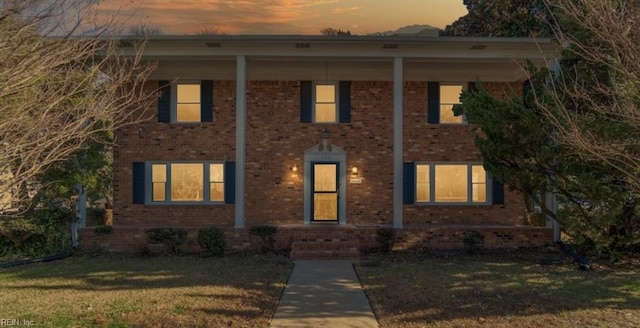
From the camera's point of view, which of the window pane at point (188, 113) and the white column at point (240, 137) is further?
the window pane at point (188, 113)

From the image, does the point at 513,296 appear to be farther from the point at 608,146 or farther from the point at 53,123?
the point at 53,123

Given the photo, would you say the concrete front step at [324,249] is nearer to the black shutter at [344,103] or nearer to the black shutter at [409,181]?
the black shutter at [409,181]

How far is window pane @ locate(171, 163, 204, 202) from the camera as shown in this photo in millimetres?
16375

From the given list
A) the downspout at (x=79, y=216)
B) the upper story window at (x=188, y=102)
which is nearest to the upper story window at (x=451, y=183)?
the upper story window at (x=188, y=102)

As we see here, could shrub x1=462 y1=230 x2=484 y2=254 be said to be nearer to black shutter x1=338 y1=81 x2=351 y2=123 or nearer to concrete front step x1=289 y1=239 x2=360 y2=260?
concrete front step x1=289 y1=239 x2=360 y2=260

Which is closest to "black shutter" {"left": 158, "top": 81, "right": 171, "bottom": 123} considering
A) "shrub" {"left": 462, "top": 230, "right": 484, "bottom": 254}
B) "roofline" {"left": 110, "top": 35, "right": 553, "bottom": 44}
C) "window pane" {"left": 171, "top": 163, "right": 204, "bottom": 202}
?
"window pane" {"left": 171, "top": 163, "right": 204, "bottom": 202}

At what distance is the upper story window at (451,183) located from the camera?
16.5 meters

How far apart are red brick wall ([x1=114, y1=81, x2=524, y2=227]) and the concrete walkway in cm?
512

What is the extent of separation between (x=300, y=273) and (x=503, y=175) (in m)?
5.01

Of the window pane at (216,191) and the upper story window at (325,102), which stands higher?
the upper story window at (325,102)

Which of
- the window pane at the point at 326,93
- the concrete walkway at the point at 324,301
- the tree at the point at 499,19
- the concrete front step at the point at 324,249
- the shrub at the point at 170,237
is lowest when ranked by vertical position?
the concrete walkway at the point at 324,301

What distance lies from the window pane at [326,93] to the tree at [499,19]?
27.9 ft

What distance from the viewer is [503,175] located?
11977 mm

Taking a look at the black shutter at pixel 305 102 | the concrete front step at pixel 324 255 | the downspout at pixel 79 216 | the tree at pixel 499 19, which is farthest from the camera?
the tree at pixel 499 19
